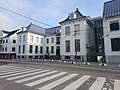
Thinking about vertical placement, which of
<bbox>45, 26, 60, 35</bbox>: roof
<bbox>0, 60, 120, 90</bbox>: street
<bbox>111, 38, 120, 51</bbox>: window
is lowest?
<bbox>0, 60, 120, 90</bbox>: street

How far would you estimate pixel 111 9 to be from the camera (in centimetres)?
2703

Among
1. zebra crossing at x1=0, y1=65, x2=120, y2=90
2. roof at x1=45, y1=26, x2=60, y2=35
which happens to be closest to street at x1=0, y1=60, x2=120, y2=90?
zebra crossing at x1=0, y1=65, x2=120, y2=90

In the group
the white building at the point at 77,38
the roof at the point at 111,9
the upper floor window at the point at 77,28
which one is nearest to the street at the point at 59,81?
the roof at the point at 111,9

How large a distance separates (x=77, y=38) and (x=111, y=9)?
33.4 ft

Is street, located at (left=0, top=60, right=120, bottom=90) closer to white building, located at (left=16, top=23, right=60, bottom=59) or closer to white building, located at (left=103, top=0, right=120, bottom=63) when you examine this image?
white building, located at (left=103, top=0, right=120, bottom=63)

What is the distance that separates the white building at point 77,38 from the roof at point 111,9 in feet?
16.4

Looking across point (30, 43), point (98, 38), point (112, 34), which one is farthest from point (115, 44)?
point (30, 43)

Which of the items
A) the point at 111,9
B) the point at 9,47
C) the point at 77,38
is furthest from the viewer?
the point at 9,47

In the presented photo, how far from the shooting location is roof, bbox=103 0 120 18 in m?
25.7

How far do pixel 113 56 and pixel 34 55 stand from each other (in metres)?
28.2

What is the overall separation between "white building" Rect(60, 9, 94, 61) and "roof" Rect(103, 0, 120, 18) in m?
5.01

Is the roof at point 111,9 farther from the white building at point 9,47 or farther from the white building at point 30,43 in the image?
the white building at point 9,47

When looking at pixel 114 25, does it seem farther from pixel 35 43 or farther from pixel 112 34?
pixel 35 43

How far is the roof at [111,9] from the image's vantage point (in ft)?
84.3
